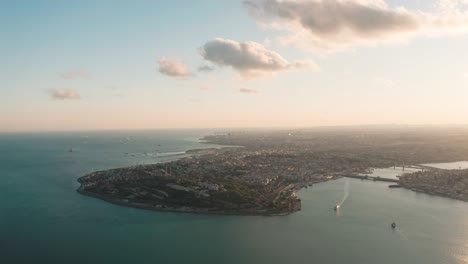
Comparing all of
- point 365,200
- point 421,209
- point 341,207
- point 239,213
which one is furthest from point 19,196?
point 421,209

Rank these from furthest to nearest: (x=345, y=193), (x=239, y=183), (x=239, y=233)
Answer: (x=345, y=193) → (x=239, y=183) → (x=239, y=233)

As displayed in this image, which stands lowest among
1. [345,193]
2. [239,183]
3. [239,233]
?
[239,233]

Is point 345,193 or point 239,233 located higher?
point 345,193

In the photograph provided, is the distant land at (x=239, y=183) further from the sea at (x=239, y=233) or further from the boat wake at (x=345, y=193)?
the boat wake at (x=345, y=193)

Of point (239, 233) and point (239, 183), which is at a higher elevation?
point (239, 183)

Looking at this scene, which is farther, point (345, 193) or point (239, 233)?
point (345, 193)

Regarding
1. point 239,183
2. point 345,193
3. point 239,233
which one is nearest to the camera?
point 239,233

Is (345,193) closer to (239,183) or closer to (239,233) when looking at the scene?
(239,183)

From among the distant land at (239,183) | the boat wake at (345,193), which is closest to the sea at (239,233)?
the boat wake at (345,193)

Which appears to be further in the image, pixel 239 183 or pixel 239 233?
pixel 239 183

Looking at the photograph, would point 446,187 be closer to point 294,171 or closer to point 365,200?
point 365,200

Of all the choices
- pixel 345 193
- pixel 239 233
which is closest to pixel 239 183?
pixel 239 233
